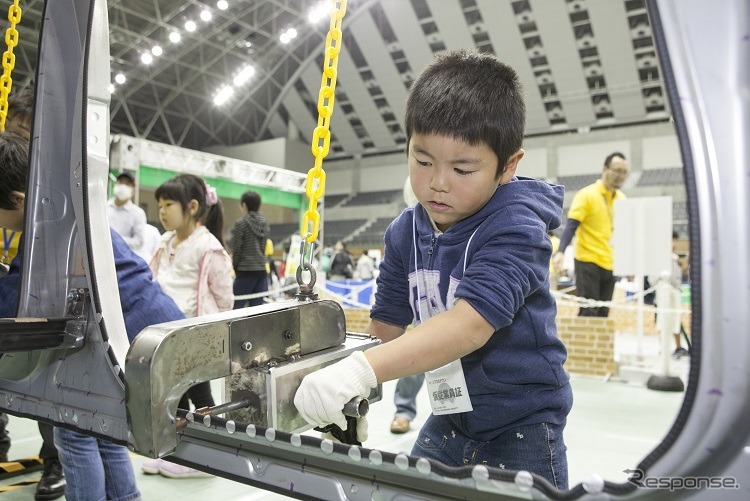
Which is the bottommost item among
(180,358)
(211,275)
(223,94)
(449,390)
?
(449,390)

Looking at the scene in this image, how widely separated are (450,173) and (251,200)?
374 cm

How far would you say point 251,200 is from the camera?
458 centimetres

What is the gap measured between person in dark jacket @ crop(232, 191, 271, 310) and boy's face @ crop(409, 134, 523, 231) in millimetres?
3564

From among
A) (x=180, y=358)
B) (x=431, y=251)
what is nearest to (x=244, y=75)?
(x=431, y=251)

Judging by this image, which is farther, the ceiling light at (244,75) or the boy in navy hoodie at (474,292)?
the ceiling light at (244,75)

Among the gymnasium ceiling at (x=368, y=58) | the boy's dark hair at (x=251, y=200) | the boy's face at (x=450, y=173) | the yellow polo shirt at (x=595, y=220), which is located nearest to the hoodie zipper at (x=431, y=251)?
the boy's face at (x=450, y=173)

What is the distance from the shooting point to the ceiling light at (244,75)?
2055 centimetres

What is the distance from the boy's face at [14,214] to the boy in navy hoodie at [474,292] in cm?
107

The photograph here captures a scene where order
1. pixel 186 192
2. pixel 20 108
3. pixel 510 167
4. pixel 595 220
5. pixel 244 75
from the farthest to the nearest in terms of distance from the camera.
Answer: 1. pixel 244 75
2. pixel 595 220
3. pixel 186 192
4. pixel 20 108
5. pixel 510 167

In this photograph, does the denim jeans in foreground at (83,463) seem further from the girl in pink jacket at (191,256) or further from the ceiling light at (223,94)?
the ceiling light at (223,94)

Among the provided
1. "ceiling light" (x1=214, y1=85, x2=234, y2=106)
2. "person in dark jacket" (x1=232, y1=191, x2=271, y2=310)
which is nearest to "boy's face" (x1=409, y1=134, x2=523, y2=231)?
"person in dark jacket" (x1=232, y1=191, x2=271, y2=310)

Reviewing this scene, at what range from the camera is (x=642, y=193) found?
58.7 ft

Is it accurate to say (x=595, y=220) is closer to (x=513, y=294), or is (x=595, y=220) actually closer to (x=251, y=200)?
(x=251, y=200)

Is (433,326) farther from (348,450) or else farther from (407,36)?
(407,36)
